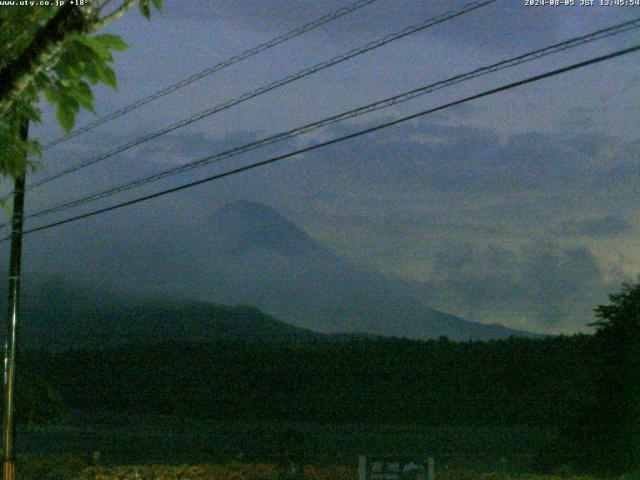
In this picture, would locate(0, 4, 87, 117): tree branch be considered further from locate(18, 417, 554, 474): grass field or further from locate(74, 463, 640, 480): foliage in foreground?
locate(18, 417, 554, 474): grass field

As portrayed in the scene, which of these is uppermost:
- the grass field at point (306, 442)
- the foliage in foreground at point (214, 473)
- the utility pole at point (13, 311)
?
the utility pole at point (13, 311)

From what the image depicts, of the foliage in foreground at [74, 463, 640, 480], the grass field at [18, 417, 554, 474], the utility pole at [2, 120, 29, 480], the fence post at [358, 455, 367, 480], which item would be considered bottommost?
the grass field at [18, 417, 554, 474]

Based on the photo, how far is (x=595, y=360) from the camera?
2031 cm

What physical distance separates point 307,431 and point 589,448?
24.8m

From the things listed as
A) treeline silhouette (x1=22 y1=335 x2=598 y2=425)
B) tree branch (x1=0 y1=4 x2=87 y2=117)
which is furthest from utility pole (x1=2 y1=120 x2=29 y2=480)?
treeline silhouette (x1=22 y1=335 x2=598 y2=425)

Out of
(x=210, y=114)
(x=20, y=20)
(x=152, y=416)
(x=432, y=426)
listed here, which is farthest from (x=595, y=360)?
(x=152, y=416)

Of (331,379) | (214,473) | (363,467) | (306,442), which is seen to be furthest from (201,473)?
(331,379)

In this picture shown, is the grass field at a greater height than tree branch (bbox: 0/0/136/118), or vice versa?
tree branch (bbox: 0/0/136/118)

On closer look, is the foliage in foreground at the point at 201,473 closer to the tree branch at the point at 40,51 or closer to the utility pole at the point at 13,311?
the utility pole at the point at 13,311

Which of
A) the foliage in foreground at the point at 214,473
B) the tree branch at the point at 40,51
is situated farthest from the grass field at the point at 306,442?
the tree branch at the point at 40,51

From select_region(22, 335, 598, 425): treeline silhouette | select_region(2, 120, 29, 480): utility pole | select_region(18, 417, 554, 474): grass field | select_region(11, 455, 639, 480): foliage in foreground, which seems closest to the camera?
select_region(11, 455, 639, 480): foliage in foreground

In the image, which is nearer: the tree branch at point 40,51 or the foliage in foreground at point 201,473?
the tree branch at point 40,51

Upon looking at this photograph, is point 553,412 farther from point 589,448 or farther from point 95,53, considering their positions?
point 95,53

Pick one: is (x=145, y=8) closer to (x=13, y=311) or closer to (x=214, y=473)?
(x=13, y=311)
